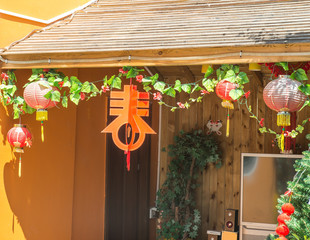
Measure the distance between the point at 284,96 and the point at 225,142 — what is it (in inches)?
123

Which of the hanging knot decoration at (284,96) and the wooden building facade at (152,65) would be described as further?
the wooden building facade at (152,65)

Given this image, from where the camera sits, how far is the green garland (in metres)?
7.21

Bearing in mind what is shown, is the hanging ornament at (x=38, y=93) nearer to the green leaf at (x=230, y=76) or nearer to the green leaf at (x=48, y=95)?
the green leaf at (x=48, y=95)

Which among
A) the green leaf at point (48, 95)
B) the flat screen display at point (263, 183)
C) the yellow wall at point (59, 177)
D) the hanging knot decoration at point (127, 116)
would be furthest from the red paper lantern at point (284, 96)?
the yellow wall at point (59, 177)

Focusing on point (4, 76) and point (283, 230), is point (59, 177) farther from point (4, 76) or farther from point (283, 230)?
point (283, 230)

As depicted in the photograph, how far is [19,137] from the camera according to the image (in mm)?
5324

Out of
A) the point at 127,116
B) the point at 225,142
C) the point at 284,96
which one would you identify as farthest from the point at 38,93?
the point at 225,142

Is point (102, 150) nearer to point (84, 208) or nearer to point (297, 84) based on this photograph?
point (84, 208)

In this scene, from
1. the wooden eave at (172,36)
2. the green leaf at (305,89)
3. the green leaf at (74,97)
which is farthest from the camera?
the green leaf at (74,97)

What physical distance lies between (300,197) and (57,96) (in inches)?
96.4

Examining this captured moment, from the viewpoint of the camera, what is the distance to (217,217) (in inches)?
294


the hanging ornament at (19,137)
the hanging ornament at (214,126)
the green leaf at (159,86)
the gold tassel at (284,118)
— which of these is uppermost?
the green leaf at (159,86)

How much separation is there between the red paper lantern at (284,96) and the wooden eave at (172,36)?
21 cm

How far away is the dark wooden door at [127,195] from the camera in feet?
23.8
